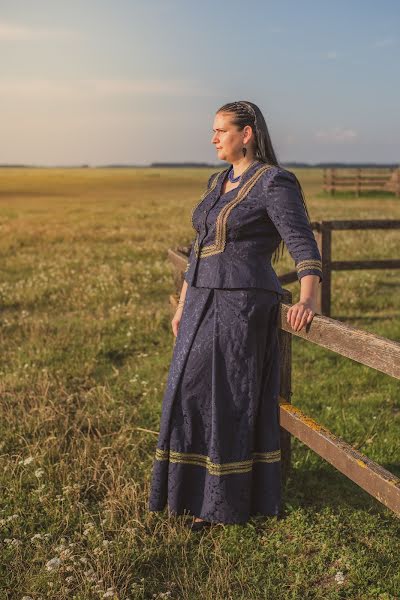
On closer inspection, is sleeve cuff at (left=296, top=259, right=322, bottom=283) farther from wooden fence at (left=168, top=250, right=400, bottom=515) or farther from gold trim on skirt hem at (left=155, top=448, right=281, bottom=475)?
gold trim on skirt hem at (left=155, top=448, right=281, bottom=475)

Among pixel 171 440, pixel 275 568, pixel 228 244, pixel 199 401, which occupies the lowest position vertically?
pixel 275 568

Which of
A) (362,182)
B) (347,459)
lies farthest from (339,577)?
(362,182)

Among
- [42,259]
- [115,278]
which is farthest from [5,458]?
[42,259]

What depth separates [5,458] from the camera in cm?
522

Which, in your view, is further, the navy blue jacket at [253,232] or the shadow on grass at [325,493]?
the shadow on grass at [325,493]

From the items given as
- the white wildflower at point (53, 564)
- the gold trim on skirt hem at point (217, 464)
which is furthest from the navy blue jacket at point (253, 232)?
the white wildflower at point (53, 564)

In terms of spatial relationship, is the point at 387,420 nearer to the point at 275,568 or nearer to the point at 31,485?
the point at 275,568

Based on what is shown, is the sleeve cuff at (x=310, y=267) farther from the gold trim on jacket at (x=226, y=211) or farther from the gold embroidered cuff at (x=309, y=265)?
the gold trim on jacket at (x=226, y=211)

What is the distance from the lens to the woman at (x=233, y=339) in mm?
3570

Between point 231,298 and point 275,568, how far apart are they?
1539 mm

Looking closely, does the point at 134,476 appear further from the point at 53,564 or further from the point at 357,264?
the point at 357,264

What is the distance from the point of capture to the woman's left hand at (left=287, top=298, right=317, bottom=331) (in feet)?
11.1

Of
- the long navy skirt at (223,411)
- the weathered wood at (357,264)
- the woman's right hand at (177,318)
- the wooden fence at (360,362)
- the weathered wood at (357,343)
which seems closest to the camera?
the weathered wood at (357,343)

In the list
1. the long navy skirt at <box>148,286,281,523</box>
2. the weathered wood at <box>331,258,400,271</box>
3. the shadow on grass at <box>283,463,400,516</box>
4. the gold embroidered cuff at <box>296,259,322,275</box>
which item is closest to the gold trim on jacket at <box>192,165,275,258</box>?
the long navy skirt at <box>148,286,281,523</box>
